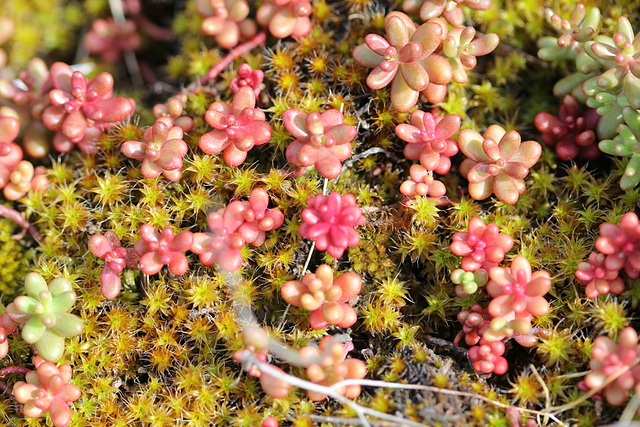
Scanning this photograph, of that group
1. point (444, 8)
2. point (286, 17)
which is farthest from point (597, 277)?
point (286, 17)

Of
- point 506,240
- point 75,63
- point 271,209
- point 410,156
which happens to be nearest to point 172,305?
point 271,209

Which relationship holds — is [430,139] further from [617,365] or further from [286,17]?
[617,365]

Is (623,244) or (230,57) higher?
(230,57)

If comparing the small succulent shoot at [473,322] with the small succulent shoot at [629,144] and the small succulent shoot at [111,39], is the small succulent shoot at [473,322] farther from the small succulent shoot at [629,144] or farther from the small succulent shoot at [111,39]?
the small succulent shoot at [111,39]

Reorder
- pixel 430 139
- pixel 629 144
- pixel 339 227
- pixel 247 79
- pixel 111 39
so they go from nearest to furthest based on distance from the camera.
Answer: pixel 339 227, pixel 629 144, pixel 430 139, pixel 247 79, pixel 111 39

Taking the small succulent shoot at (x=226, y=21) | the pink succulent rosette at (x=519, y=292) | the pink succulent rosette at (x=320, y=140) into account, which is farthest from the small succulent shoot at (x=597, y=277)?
the small succulent shoot at (x=226, y=21)

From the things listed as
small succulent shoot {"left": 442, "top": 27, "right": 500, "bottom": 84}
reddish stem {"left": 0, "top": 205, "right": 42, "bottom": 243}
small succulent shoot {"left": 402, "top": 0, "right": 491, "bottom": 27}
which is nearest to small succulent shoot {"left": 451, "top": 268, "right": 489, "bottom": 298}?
small succulent shoot {"left": 442, "top": 27, "right": 500, "bottom": 84}
